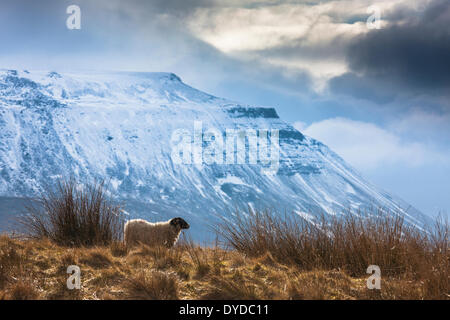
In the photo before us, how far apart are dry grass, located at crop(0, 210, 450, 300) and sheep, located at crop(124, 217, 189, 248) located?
72.0 inches

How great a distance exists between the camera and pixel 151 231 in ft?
30.9

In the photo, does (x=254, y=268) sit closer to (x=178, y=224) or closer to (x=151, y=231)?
(x=151, y=231)

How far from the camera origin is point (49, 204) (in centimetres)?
787

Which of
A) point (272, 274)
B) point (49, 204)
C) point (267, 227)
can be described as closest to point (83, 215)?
point (49, 204)

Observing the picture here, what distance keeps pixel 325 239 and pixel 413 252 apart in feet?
4.12

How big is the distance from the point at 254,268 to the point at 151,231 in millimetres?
3862

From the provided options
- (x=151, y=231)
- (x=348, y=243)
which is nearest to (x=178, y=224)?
(x=151, y=231)

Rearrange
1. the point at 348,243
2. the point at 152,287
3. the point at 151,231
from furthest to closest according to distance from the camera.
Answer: the point at 151,231 < the point at 348,243 < the point at 152,287

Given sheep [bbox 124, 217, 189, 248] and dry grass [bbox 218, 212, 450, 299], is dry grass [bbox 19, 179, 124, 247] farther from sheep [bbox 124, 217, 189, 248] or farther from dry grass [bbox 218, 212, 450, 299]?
dry grass [bbox 218, 212, 450, 299]

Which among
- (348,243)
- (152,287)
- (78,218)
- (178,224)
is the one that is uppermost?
(78,218)

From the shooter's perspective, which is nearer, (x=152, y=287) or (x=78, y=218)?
(x=152, y=287)

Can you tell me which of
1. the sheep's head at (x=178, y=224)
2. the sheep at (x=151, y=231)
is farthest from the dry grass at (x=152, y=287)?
the sheep's head at (x=178, y=224)

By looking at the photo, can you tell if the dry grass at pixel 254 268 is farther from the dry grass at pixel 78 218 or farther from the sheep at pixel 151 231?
the sheep at pixel 151 231

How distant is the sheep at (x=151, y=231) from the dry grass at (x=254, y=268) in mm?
1829
